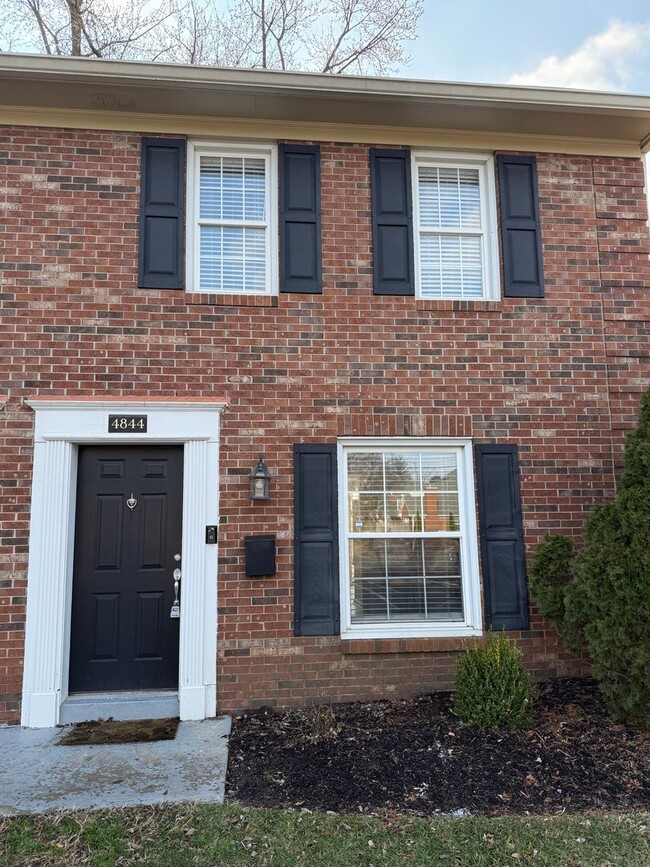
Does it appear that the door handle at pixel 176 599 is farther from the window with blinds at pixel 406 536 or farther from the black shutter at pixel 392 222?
the black shutter at pixel 392 222

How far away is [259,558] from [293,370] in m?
1.62

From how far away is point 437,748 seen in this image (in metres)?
4.14

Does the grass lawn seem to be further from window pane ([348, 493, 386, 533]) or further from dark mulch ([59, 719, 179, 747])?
window pane ([348, 493, 386, 533])

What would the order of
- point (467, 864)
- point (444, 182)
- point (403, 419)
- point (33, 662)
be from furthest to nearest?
point (444, 182)
point (403, 419)
point (33, 662)
point (467, 864)

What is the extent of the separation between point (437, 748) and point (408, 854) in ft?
3.76

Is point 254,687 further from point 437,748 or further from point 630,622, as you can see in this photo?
point 630,622

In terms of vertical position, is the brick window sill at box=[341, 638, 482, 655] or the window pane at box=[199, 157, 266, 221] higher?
the window pane at box=[199, 157, 266, 221]

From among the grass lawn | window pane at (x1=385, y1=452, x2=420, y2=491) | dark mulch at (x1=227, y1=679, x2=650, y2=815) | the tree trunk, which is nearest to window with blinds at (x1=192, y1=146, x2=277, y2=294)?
window pane at (x1=385, y1=452, x2=420, y2=491)

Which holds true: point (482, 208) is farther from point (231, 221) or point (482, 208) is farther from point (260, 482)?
point (260, 482)

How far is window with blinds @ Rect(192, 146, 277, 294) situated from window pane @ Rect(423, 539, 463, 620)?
2.72 m

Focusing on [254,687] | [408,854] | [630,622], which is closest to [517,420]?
[630,622]

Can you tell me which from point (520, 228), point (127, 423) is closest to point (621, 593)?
point (520, 228)

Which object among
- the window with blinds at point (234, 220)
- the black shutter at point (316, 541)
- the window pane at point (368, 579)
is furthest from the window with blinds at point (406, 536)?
the window with blinds at point (234, 220)

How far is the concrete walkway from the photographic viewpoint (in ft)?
11.6
